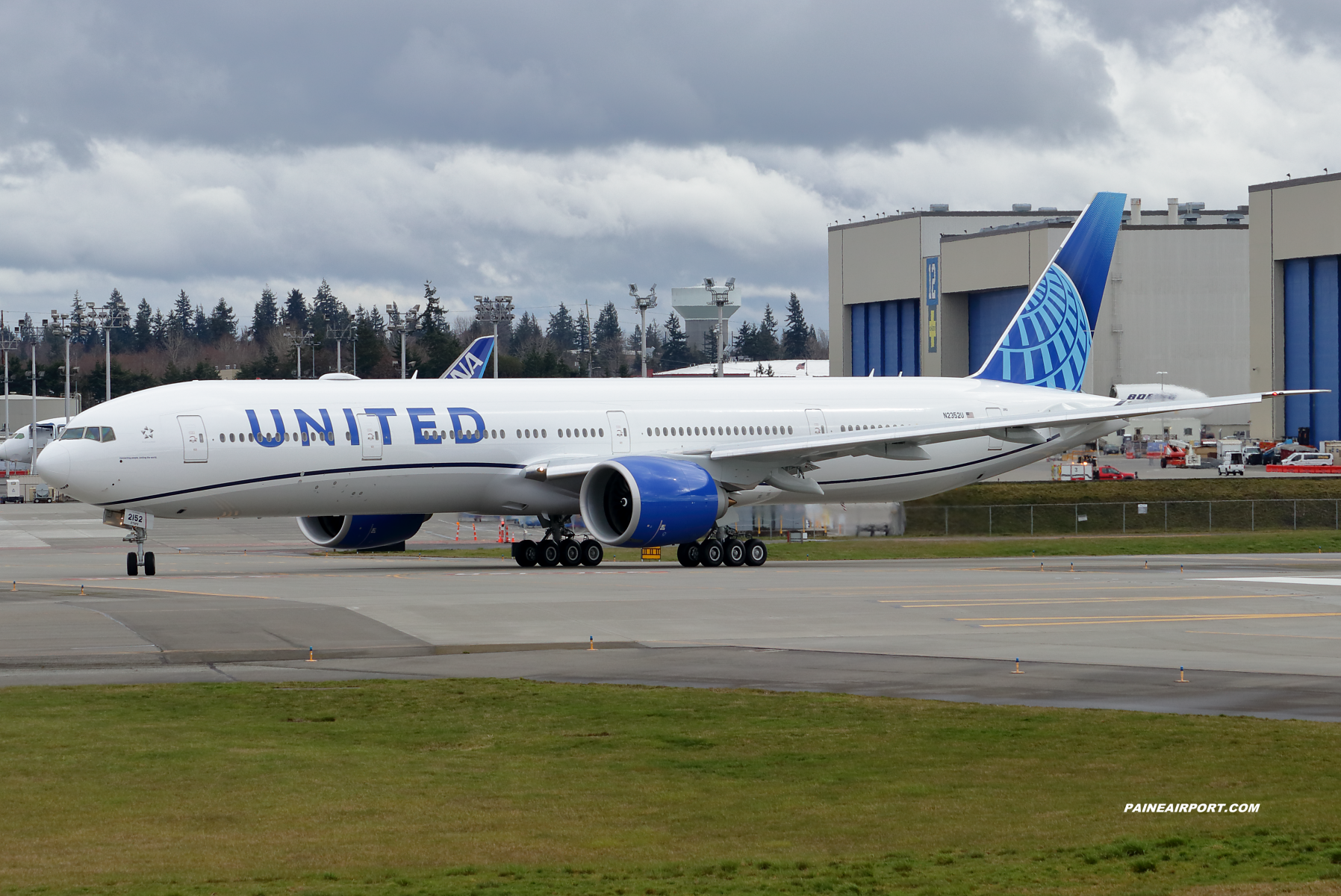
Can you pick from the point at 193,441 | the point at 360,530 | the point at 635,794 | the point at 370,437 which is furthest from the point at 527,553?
the point at 635,794

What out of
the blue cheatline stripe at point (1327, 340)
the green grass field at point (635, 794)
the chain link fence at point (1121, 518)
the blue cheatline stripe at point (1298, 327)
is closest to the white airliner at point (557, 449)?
the chain link fence at point (1121, 518)

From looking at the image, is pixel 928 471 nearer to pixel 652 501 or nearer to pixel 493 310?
pixel 652 501

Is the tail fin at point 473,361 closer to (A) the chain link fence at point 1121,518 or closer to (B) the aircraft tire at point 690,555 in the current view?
(A) the chain link fence at point 1121,518

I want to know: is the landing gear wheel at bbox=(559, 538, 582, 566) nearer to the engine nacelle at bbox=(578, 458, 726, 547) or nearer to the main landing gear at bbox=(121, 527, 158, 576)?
the engine nacelle at bbox=(578, 458, 726, 547)

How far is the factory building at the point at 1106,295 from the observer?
119 metres

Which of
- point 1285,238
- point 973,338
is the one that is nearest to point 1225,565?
point 1285,238

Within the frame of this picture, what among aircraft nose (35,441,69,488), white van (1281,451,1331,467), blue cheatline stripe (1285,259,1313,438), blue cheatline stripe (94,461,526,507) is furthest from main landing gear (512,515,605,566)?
blue cheatline stripe (1285,259,1313,438)

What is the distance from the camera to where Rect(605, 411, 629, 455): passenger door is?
130 ft

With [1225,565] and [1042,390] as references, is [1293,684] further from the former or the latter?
[1042,390]

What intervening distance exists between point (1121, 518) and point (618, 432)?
29.1 meters

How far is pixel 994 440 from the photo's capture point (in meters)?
44.0

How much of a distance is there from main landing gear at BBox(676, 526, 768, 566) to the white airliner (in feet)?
0.17

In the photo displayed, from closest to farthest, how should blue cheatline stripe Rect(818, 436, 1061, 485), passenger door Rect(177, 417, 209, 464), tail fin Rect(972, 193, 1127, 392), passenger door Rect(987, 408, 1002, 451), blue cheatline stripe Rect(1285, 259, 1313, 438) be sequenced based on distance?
passenger door Rect(177, 417, 209, 464) → blue cheatline stripe Rect(818, 436, 1061, 485) → passenger door Rect(987, 408, 1002, 451) → tail fin Rect(972, 193, 1127, 392) → blue cheatline stripe Rect(1285, 259, 1313, 438)

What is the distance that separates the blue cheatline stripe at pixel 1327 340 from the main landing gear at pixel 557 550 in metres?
71.6
